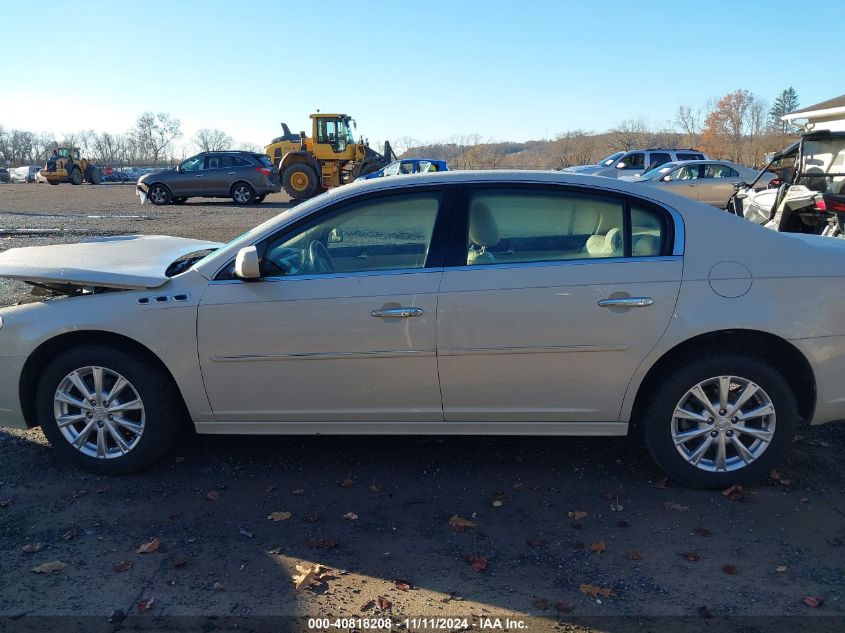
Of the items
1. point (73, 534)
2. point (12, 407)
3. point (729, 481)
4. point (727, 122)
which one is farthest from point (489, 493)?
point (727, 122)

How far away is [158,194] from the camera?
Answer: 25.4 metres

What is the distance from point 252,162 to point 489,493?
22.8 metres

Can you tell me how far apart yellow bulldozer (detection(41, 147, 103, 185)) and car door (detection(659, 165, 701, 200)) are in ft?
153

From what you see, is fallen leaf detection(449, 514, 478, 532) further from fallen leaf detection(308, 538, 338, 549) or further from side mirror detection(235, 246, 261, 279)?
side mirror detection(235, 246, 261, 279)

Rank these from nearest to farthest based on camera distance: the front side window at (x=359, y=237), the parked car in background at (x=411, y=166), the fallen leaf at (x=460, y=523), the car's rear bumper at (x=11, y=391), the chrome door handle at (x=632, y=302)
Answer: the fallen leaf at (x=460, y=523) < the chrome door handle at (x=632, y=302) < the front side window at (x=359, y=237) < the car's rear bumper at (x=11, y=391) < the parked car in background at (x=411, y=166)

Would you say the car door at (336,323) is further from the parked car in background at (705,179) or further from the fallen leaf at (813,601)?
the parked car in background at (705,179)

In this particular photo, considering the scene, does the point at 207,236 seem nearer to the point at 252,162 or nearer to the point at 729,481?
the point at 252,162

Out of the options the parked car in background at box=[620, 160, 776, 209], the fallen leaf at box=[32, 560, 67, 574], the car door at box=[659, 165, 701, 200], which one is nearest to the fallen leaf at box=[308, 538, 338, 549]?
the fallen leaf at box=[32, 560, 67, 574]

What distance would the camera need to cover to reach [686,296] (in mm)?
3619

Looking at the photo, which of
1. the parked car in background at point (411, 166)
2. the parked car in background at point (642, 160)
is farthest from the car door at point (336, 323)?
the parked car in background at point (642, 160)

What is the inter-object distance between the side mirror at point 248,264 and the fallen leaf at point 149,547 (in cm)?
137

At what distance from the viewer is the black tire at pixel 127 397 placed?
12.8 feet

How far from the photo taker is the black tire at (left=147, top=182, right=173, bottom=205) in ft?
82.7

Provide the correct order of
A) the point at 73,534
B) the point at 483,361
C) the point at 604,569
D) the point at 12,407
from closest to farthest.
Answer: the point at 604,569 < the point at 73,534 < the point at 483,361 < the point at 12,407
